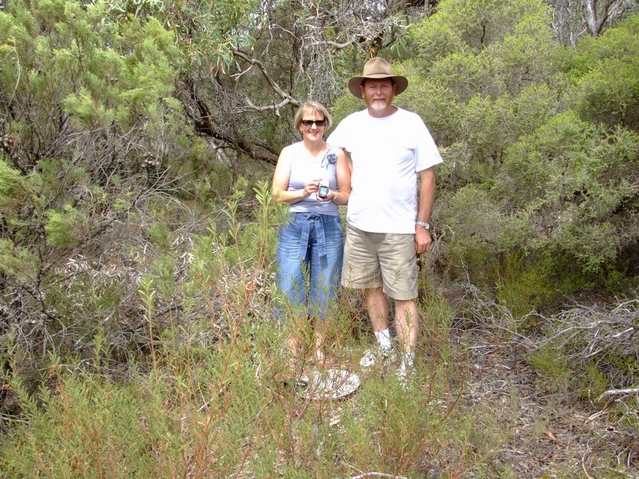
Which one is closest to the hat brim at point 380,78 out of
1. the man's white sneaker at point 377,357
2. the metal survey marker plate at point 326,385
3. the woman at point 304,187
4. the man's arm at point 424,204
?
the woman at point 304,187

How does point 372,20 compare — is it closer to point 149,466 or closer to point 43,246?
point 43,246

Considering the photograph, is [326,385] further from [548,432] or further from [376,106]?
[376,106]

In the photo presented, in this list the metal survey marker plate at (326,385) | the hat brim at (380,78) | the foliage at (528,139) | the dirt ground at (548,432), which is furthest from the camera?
the foliage at (528,139)

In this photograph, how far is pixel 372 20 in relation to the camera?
6.70 meters

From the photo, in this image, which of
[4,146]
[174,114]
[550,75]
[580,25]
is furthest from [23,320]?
[580,25]

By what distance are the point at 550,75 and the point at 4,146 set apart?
3974mm

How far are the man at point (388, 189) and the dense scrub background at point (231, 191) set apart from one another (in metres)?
0.31

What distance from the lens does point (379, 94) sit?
3.49 meters

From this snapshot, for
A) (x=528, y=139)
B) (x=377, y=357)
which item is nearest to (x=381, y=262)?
(x=377, y=357)

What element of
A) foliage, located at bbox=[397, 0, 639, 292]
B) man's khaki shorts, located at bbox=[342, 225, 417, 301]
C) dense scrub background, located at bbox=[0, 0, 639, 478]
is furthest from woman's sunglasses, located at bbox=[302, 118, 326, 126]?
foliage, located at bbox=[397, 0, 639, 292]

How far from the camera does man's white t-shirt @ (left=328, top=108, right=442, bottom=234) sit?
3369 mm

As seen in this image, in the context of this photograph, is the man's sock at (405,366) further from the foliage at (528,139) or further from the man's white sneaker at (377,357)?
the foliage at (528,139)

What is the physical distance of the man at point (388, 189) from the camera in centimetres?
338

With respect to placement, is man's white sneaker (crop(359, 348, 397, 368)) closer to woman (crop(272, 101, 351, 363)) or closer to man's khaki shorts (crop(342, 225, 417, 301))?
man's khaki shorts (crop(342, 225, 417, 301))
